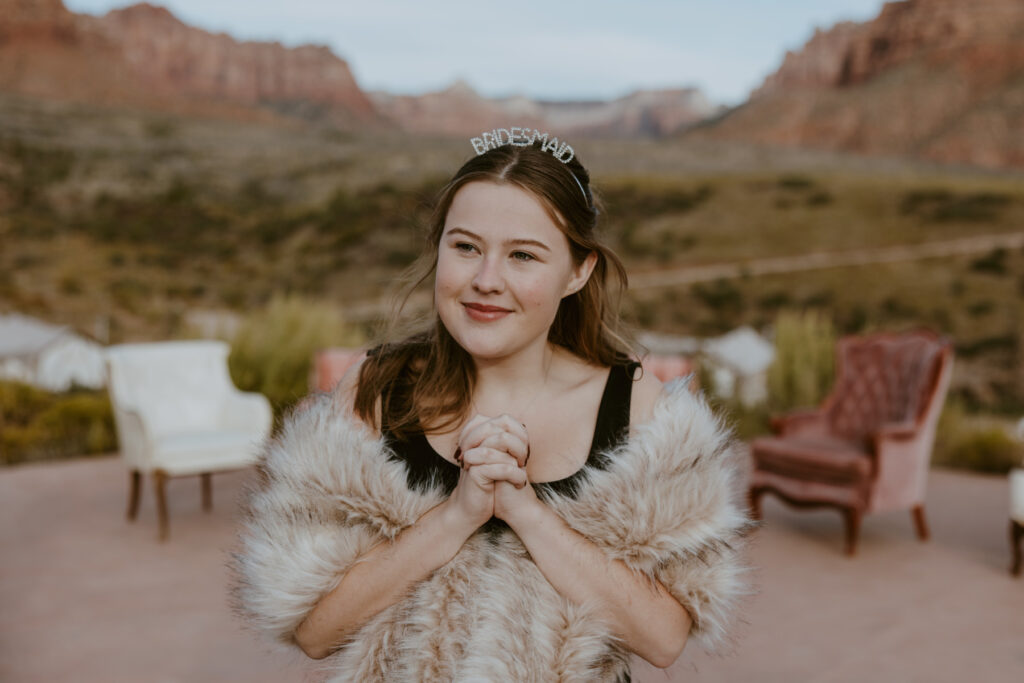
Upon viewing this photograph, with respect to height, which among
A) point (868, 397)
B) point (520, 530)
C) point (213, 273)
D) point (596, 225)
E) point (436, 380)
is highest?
point (596, 225)

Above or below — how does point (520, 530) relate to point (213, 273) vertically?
above

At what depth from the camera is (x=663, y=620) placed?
1.21m

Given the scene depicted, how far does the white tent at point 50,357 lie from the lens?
26.1 feet

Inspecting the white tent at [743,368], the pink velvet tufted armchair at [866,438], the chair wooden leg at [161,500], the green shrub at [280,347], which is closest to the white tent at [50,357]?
the green shrub at [280,347]

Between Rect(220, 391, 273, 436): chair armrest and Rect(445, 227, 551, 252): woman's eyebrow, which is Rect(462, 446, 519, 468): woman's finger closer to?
Rect(445, 227, 551, 252): woman's eyebrow

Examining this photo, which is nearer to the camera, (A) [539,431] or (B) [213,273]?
(A) [539,431]

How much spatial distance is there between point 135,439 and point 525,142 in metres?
3.51

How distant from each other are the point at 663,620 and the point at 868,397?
408cm

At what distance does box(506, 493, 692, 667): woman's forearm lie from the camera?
3.84ft

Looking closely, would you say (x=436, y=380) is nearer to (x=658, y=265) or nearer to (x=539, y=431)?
(x=539, y=431)

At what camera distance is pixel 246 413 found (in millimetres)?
4797

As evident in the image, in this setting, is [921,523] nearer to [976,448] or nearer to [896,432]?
[896,432]

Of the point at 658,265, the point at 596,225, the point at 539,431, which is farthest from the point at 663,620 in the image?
the point at 658,265

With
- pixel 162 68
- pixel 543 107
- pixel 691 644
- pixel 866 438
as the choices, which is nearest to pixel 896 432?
pixel 866 438
